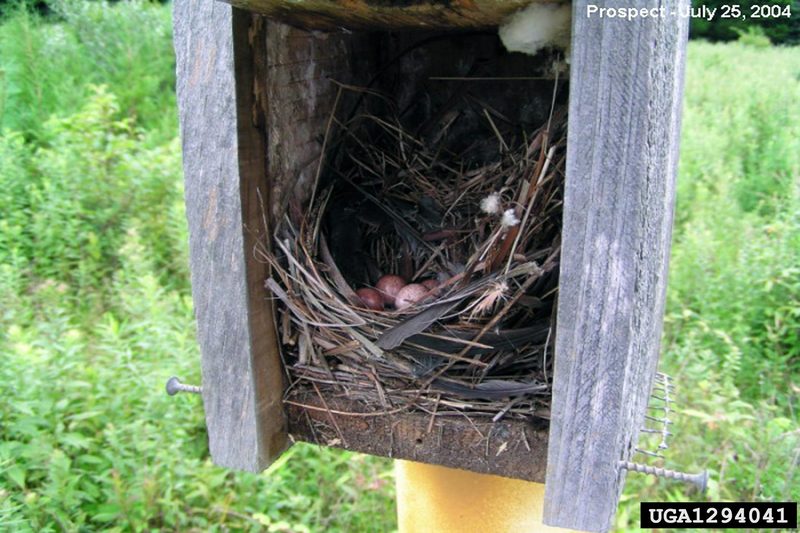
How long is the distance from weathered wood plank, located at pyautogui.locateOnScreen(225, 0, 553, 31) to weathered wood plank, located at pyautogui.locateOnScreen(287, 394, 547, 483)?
0.60 metres

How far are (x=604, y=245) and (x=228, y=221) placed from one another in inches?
22.3

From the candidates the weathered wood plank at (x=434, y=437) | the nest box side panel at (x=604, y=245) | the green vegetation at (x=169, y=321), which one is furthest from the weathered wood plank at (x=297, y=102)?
the green vegetation at (x=169, y=321)

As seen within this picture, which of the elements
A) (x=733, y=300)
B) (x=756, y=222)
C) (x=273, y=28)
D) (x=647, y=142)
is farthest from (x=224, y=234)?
(x=756, y=222)

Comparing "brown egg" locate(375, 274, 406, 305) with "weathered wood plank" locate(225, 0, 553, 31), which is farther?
"brown egg" locate(375, 274, 406, 305)

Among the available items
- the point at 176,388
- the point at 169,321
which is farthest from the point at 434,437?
the point at 169,321

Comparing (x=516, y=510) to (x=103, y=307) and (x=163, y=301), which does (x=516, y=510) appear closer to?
(x=163, y=301)

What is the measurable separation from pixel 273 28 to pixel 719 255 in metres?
2.42

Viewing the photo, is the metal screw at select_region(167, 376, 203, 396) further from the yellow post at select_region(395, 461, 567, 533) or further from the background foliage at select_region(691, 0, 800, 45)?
the background foliage at select_region(691, 0, 800, 45)

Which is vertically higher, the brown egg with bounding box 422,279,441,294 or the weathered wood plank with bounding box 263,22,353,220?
the weathered wood plank with bounding box 263,22,353,220

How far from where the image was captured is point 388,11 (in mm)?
1028

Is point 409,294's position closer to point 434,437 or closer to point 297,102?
point 434,437

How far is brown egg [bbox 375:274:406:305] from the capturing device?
1.37 metres

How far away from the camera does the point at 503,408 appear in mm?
1116

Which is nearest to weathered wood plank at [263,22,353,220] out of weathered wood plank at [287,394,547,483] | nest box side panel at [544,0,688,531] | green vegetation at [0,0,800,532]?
weathered wood plank at [287,394,547,483]
